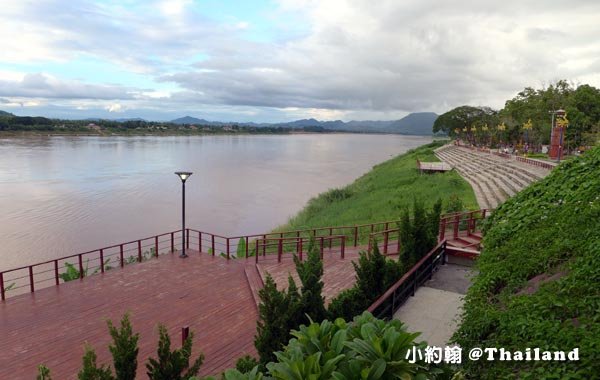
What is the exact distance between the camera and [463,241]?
12.3 metres

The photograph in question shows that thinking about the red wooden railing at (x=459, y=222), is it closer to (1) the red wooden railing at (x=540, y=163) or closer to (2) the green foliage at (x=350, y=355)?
(2) the green foliage at (x=350, y=355)

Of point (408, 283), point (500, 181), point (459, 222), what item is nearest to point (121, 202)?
point (459, 222)

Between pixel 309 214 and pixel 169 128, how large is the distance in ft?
480

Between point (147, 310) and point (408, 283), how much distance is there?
6.23 m

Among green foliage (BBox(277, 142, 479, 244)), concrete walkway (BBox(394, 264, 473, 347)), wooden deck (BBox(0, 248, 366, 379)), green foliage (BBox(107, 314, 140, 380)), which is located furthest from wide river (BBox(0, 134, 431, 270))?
green foliage (BBox(107, 314, 140, 380))

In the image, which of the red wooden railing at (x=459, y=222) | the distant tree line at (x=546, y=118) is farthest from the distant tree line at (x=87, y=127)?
the red wooden railing at (x=459, y=222)

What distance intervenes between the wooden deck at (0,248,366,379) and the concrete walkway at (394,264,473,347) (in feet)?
8.04

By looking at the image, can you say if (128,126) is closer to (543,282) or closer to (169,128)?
(169,128)

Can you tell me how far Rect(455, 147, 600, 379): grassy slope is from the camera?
10.9 feet

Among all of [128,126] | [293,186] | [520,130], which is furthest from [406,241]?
[128,126]

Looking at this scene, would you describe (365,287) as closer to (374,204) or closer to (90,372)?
(90,372)

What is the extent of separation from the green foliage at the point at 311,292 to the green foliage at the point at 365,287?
0.53 metres

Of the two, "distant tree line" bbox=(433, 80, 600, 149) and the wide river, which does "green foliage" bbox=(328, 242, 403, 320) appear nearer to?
the wide river

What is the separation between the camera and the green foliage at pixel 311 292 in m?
6.08
